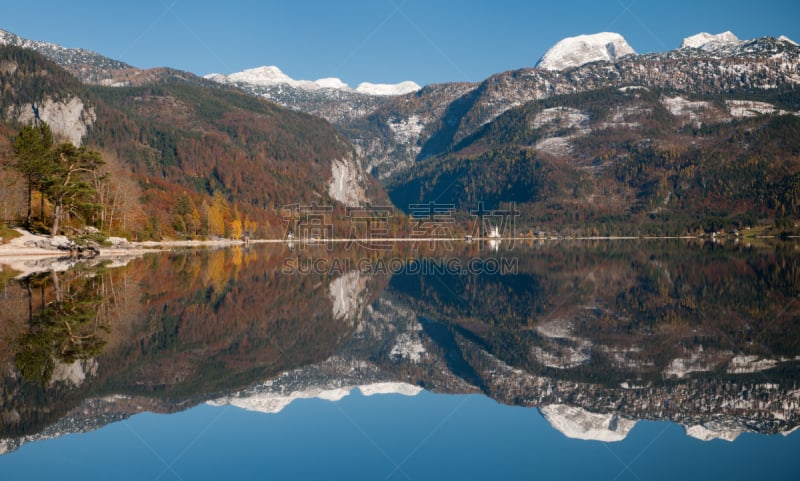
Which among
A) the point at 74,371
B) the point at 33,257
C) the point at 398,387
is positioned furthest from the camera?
the point at 33,257

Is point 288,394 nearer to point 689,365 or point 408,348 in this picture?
point 408,348

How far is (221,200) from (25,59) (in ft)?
285

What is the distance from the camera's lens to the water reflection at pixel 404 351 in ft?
43.0

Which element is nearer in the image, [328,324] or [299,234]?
[328,324]

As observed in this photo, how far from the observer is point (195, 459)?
10375mm

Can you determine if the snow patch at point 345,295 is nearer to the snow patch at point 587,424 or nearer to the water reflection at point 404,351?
the water reflection at point 404,351

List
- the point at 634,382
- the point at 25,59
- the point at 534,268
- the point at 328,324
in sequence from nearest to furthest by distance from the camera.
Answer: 1. the point at 634,382
2. the point at 328,324
3. the point at 534,268
4. the point at 25,59

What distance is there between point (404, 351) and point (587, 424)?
30.3 ft

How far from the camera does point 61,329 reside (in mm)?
19359

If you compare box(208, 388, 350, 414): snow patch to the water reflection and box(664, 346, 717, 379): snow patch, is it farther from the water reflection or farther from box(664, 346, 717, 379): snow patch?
box(664, 346, 717, 379): snow patch

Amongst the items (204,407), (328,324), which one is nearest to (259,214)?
(328,324)

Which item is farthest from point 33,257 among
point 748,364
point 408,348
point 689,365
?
point 748,364

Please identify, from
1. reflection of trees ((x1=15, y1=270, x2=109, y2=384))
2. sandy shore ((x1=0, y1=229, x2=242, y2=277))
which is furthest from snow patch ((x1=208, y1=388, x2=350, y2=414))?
sandy shore ((x1=0, y1=229, x2=242, y2=277))

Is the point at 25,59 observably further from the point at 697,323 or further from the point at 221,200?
the point at 697,323
